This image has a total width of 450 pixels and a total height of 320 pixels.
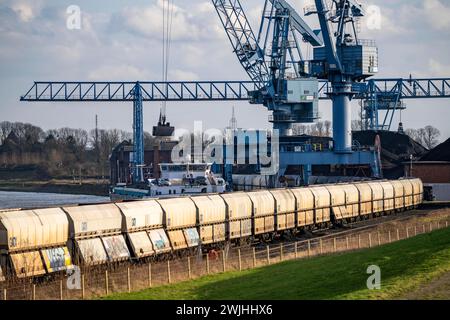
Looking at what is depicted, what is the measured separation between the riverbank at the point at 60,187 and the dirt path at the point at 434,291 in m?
123

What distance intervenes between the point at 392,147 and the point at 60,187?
67338mm

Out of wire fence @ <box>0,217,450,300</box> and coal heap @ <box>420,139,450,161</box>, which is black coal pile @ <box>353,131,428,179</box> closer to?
coal heap @ <box>420,139,450,161</box>

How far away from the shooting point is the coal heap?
106 m

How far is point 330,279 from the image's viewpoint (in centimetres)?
2875

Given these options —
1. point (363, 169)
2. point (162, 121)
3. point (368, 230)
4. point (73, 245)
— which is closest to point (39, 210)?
point (73, 245)

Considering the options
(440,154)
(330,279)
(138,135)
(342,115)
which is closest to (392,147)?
(440,154)

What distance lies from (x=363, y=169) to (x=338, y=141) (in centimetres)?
722

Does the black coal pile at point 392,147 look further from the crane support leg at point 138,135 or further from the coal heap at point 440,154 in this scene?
the crane support leg at point 138,135

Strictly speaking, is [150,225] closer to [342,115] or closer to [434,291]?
[434,291]

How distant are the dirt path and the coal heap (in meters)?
82.7

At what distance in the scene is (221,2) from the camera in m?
112

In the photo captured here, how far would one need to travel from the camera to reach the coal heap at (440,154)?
4178 inches
